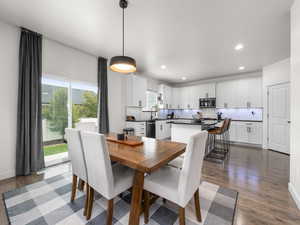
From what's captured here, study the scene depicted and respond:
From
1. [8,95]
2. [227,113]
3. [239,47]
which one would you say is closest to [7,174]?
[8,95]

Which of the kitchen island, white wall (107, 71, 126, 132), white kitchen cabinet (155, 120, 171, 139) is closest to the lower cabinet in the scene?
the kitchen island

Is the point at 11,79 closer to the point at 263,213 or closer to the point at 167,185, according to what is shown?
the point at 167,185

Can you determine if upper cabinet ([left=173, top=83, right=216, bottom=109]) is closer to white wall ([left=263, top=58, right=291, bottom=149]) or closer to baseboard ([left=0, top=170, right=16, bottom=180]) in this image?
white wall ([left=263, top=58, right=291, bottom=149])

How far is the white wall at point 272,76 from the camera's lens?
377 centimetres

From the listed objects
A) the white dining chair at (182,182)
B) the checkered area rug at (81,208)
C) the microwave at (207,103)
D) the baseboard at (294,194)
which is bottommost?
the checkered area rug at (81,208)

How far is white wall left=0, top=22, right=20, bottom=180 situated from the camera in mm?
2322

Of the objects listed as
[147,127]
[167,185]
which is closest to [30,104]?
[167,185]

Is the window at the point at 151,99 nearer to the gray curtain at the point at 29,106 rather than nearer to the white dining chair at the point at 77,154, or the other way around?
the gray curtain at the point at 29,106

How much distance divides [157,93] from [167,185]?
535 cm

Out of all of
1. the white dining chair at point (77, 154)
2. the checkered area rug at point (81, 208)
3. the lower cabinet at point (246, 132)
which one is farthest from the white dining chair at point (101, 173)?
the lower cabinet at point (246, 132)

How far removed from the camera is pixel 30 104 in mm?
2539

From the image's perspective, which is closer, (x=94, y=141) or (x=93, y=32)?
(x=94, y=141)

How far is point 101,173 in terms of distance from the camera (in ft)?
4.22

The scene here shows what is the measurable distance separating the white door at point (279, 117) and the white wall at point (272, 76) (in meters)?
0.13
